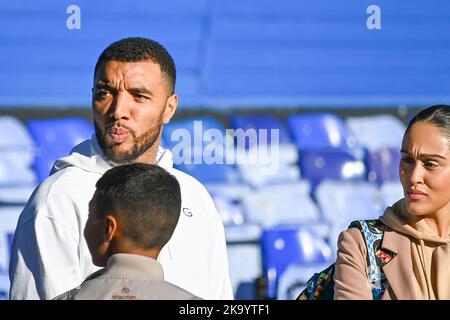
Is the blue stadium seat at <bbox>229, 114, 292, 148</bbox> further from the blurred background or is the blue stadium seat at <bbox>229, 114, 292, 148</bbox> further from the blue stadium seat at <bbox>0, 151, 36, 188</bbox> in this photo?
the blue stadium seat at <bbox>0, 151, 36, 188</bbox>

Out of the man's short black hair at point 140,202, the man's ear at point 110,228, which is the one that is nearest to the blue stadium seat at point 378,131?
the man's short black hair at point 140,202

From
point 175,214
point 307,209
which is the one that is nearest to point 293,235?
point 307,209

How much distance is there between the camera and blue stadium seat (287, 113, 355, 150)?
7918mm

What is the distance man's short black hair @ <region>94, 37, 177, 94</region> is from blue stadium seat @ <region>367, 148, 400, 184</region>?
15.1 ft

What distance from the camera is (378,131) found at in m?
8.08

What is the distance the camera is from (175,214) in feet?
9.54

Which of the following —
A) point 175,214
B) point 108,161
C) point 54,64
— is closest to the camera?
point 175,214

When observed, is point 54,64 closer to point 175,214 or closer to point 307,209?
point 307,209

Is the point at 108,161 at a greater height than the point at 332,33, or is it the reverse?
the point at 332,33

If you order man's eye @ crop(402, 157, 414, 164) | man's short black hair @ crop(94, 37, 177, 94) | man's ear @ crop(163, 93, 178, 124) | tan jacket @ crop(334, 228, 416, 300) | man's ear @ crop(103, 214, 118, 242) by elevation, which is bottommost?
tan jacket @ crop(334, 228, 416, 300)

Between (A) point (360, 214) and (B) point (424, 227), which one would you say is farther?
(A) point (360, 214)

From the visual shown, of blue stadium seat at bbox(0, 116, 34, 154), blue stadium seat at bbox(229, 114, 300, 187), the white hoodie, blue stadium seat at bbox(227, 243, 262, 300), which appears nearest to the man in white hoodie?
the white hoodie

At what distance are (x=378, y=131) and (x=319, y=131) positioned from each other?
0.47 metres
